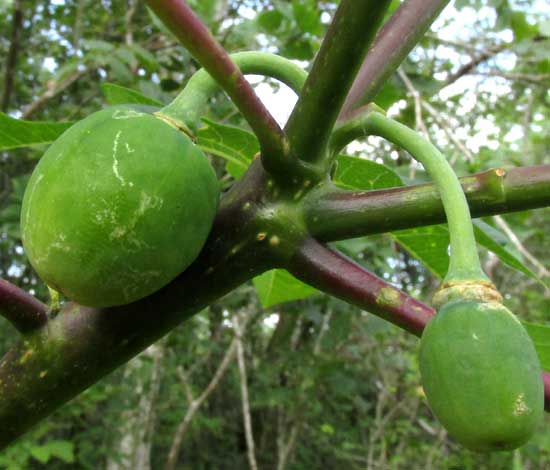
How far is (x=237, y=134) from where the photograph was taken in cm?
102

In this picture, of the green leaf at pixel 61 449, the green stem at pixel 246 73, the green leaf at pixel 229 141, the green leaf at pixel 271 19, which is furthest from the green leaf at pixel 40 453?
the green stem at pixel 246 73

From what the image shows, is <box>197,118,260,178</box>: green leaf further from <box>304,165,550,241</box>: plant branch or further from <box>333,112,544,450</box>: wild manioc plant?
<box>333,112,544,450</box>: wild manioc plant

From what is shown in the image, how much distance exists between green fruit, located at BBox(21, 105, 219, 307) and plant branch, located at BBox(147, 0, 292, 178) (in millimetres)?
71

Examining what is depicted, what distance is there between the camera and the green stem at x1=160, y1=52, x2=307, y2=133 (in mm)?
708

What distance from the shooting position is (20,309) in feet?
2.24

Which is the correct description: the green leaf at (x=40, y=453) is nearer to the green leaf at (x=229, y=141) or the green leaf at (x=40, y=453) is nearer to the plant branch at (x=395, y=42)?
the green leaf at (x=229, y=141)

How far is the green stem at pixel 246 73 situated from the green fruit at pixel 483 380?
313 millimetres

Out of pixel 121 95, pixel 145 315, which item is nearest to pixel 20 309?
pixel 145 315

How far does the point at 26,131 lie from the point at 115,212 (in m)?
0.46

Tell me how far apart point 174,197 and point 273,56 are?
0.22 metres

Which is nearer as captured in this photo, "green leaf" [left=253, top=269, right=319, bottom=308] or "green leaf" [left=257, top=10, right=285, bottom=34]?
"green leaf" [left=253, top=269, right=319, bottom=308]

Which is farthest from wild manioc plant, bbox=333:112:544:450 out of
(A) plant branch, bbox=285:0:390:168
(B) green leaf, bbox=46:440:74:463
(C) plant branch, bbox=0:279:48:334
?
(B) green leaf, bbox=46:440:74:463

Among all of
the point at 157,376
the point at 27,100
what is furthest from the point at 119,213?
the point at 27,100

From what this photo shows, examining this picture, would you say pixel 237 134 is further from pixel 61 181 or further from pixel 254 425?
pixel 254 425
